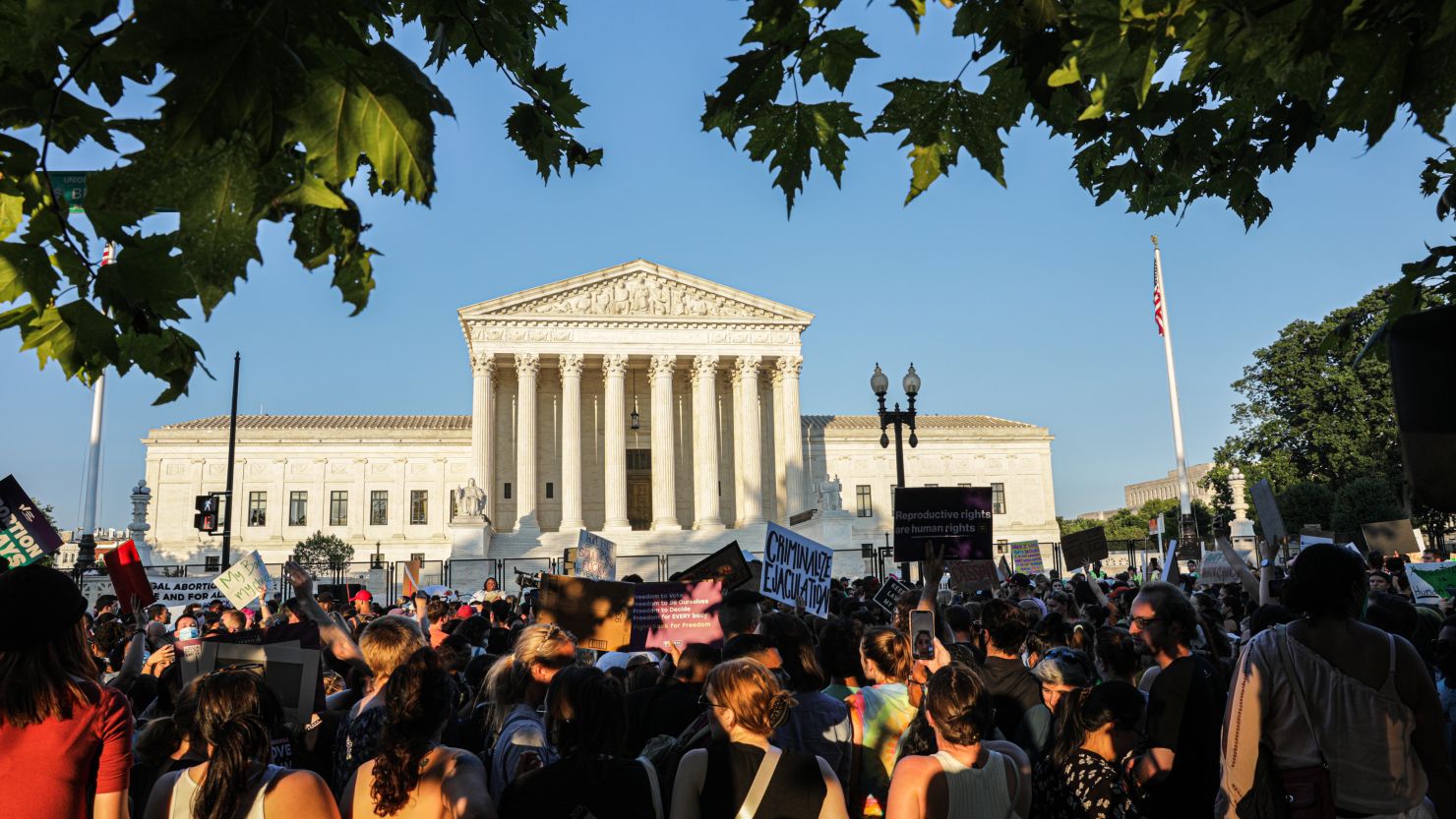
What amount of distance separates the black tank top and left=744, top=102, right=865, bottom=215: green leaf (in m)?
1.94

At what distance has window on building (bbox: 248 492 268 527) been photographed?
5778cm

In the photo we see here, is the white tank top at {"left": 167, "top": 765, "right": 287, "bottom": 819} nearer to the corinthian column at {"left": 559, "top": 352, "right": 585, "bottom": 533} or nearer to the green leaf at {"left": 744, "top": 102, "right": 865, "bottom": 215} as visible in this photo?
the green leaf at {"left": 744, "top": 102, "right": 865, "bottom": 215}

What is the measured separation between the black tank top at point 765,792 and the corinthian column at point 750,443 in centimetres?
4597

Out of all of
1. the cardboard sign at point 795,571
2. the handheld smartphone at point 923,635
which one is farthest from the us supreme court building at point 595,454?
the handheld smartphone at point 923,635

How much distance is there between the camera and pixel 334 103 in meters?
2.27

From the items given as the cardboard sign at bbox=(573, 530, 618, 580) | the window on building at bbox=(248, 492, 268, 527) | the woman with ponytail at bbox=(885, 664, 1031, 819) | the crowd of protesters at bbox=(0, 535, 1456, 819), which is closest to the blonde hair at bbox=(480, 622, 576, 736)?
the crowd of protesters at bbox=(0, 535, 1456, 819)

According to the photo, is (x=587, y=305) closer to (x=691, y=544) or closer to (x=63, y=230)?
(x=691, y=544)

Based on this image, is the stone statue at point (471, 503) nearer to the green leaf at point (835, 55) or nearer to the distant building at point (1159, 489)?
the green leaf at point (835, 55)

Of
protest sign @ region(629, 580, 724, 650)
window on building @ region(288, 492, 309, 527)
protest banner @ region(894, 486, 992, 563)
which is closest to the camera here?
protest sign @ region(629, 580, 724, 650)

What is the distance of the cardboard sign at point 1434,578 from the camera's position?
482 inches

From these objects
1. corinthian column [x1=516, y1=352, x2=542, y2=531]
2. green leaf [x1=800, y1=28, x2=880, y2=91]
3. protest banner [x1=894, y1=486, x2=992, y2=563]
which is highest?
corinthian column [x1=516, y1=352, x2=542, y2=531]

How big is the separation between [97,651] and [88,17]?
7.37m

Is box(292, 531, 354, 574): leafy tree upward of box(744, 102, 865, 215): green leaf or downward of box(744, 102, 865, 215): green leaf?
downward

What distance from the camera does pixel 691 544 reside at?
47344mm
